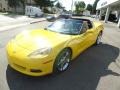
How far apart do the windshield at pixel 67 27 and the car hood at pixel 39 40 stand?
410 millimetres

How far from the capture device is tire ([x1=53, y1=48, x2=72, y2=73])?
13.1 feet

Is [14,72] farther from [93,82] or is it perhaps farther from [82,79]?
[93,82]

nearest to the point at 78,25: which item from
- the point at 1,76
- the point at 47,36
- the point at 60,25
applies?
the point at 60,25

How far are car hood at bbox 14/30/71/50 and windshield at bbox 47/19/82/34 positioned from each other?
41 centimetres

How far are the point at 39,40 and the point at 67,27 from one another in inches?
55.3

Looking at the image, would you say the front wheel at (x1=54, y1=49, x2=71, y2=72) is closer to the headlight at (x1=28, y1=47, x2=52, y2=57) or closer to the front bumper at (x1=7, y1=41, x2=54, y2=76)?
the front bumper at (x1=7, y1=41, x2=54, y2=76)

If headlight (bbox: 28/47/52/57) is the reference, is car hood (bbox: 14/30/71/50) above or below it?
above

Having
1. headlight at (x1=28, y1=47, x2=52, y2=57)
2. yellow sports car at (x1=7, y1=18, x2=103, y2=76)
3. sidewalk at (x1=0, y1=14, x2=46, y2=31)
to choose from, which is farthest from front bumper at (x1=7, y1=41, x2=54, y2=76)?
sidewalk at (x1=0, y1=14, x2=46, y2=31)

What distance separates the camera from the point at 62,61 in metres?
4.33

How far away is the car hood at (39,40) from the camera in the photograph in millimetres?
3946

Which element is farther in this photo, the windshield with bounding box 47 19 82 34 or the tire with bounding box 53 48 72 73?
the windshield with bounding box 47 19 82 34

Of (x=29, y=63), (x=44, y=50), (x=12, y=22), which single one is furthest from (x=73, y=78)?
(x=12, y=22)

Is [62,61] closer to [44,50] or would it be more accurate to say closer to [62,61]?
[62,61]

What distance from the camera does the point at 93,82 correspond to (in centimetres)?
403
